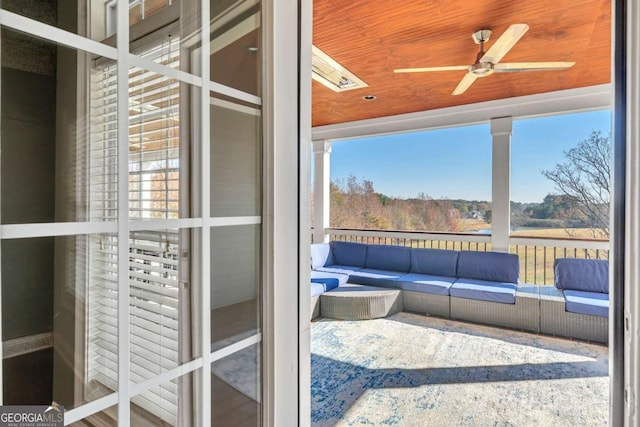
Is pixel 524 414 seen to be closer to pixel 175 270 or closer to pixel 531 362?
pixel 531 362

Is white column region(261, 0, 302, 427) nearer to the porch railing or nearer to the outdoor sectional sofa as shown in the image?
the outdoor sectional sofa

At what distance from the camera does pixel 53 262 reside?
641 mm

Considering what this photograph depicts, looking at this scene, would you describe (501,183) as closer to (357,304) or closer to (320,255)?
(357,304)

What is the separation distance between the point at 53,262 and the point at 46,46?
1.33ft

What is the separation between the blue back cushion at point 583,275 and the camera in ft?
12.7

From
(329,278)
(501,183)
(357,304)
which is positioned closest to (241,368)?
(357,304)

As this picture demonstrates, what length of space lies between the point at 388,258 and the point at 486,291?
1596 millimetres

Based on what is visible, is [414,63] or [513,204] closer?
[414,63]

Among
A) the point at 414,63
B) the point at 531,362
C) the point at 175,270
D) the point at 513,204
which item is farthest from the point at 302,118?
the point at 513,204

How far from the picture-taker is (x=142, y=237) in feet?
2.53

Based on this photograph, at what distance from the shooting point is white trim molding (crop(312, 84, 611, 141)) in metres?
4.36

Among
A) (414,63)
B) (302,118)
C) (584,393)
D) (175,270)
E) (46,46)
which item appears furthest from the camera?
(414,63)

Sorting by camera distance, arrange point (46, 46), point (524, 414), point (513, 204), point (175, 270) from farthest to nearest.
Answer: point (513, 204) → point (524, 414) → point (175, 270) → point (46, 46)

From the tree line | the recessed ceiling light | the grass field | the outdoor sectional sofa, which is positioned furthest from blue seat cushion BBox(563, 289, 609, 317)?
the recessed ceiling light
